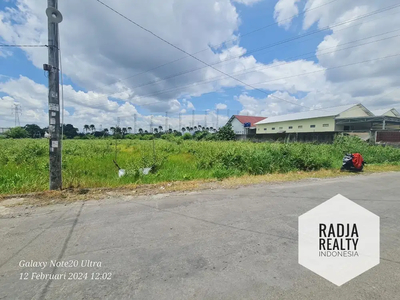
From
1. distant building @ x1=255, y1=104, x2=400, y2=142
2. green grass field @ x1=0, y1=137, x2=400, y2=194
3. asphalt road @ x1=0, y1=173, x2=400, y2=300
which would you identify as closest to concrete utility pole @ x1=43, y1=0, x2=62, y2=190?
green grass field @ x1=0, y1=137, x2=400, y2=194

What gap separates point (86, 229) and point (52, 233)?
1.53ft

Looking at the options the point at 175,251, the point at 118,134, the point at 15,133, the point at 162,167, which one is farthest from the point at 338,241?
the point at 15,133

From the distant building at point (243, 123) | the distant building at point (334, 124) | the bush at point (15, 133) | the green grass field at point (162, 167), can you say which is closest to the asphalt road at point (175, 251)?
the green grass field at point (162, 167)

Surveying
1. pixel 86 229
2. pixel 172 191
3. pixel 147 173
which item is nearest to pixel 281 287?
pixel 86 229

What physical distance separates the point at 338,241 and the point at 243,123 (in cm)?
4408

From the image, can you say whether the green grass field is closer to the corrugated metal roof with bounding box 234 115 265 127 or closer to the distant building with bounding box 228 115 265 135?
the distant building with bounding box 228 115 265 135

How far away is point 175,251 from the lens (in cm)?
249

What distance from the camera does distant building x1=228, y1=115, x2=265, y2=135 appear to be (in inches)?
1744

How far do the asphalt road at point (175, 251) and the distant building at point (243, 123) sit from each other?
40860 mm

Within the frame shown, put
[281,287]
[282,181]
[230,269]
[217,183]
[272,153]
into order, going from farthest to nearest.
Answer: [272,153], [282,181], [217,183], [230,269], [281,287]

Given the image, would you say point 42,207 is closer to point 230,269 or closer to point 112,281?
point 112,281

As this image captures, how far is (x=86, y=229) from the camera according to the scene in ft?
10.0

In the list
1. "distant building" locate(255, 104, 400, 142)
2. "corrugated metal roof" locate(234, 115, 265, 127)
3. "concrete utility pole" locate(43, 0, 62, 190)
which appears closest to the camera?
"concrete utility pole" locate(43, 0, 62, 190)

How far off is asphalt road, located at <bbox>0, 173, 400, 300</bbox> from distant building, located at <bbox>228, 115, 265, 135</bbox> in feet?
134
